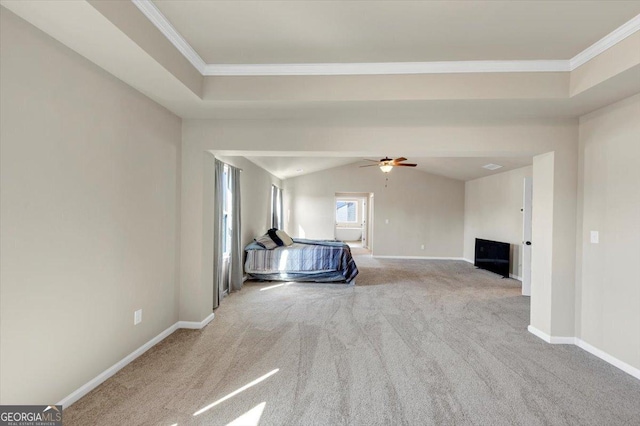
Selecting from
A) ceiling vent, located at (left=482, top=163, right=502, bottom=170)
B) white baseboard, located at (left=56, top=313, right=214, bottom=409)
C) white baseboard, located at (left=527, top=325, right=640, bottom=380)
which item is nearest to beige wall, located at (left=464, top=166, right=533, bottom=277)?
ceiling vent, located at (left=482, top=163, right=502, bottom=170)

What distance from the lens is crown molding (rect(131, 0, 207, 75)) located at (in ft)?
6.20

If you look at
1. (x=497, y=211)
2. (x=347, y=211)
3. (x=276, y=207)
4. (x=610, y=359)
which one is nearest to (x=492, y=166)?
(x=497, y=211)

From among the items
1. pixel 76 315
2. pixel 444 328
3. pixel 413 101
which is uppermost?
pixel 413 101

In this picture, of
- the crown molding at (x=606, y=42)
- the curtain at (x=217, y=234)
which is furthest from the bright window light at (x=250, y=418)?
the crown molding at (x=606, y=42)

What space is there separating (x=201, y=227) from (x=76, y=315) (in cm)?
144

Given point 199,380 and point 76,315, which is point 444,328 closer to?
point 199,380

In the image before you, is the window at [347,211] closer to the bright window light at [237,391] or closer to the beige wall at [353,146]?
the beige wall at [353,146]

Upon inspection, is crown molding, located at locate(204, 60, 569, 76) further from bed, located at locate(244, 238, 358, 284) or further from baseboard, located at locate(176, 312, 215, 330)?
bed, located at locate(244, 238, 358, 284)

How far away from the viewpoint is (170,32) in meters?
2.17

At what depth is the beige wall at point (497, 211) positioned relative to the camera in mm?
6164

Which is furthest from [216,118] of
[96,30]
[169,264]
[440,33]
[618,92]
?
[618,92]

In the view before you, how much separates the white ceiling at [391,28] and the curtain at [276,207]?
532 cm

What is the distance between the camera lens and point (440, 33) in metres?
2.15

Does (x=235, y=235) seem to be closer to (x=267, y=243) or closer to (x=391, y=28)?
(x=267, y=243)
